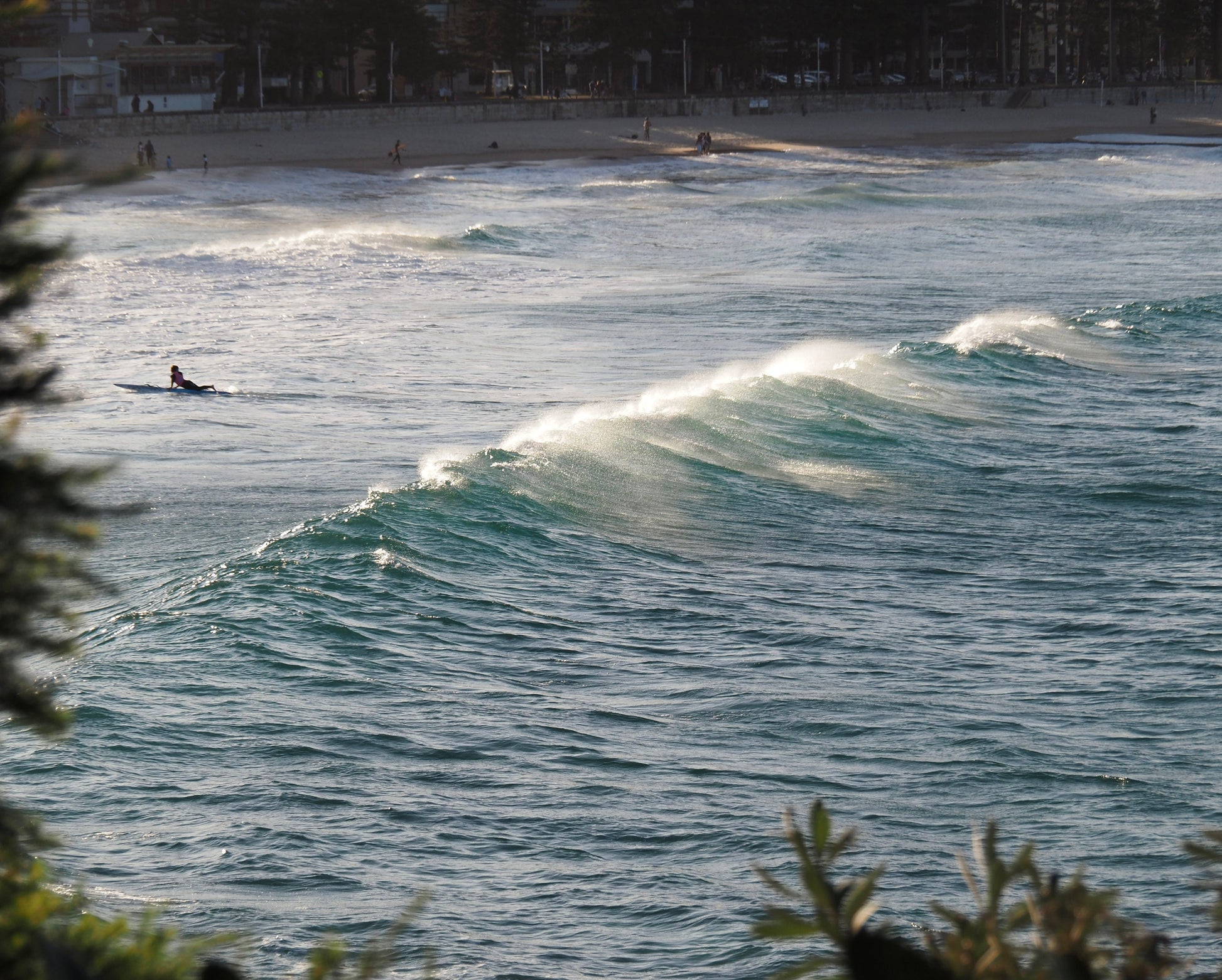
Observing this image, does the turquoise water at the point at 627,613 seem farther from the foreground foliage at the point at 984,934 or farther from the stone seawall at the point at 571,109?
the stone seawall at the point at 571,109

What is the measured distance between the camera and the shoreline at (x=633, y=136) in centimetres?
7900

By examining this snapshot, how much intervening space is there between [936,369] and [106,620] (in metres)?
15.8

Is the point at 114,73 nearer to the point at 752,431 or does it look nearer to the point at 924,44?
the point at 924,44

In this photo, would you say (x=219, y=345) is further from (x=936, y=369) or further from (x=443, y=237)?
(x=443, y=237)

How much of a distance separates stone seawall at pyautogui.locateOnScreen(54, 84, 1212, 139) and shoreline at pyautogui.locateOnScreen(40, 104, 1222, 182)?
703mm

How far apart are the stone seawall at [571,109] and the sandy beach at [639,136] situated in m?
0.82

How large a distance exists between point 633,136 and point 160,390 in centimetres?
6678

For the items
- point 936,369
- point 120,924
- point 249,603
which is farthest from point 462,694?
point 936,369

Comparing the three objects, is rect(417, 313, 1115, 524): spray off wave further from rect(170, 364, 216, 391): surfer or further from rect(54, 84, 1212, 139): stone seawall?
rect(54, 84, 1212, 139): stone seawall

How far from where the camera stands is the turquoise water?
9.20m

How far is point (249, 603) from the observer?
45.8ft

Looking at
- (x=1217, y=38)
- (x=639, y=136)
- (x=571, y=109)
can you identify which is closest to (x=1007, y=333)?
(x=639, y=136)

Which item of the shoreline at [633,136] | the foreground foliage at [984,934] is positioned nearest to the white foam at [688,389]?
the foreground foliage at [984,934]

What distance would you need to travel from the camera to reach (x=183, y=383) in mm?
24531
